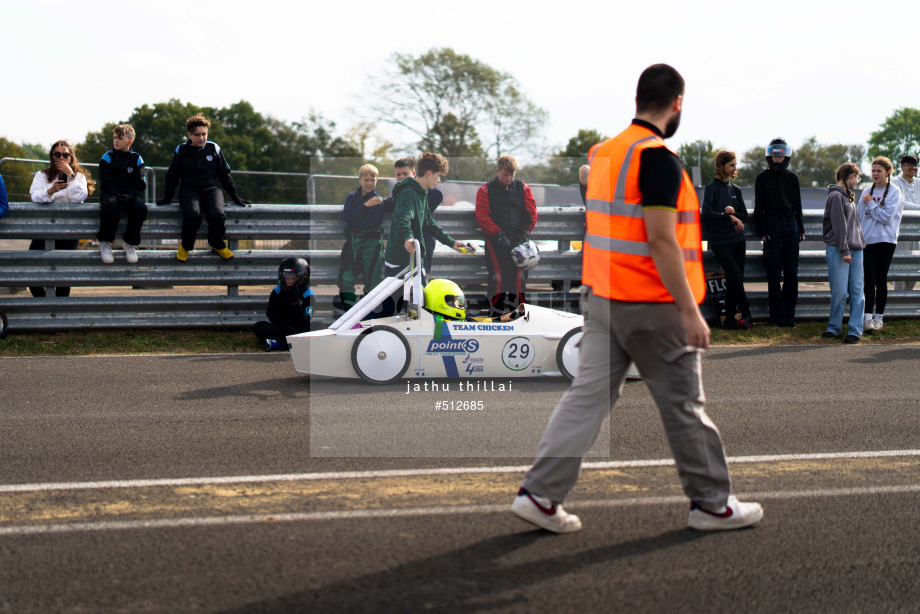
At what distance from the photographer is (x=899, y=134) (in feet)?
301

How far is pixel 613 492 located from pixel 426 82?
49.7 metres

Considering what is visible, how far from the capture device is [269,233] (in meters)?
11.3

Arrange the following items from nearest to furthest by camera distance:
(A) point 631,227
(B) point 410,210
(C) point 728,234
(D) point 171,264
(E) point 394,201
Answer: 1. (A) point 631,227
2. (B) point 410,210
3. (E) point 394,201
4. (D) point 171,264
5. (C) point 728,234

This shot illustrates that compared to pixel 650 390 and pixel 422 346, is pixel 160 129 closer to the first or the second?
pixel 422 346

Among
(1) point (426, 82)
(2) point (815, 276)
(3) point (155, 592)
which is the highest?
(1) point (426, 82)

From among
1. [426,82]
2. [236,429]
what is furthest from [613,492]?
[426,82]

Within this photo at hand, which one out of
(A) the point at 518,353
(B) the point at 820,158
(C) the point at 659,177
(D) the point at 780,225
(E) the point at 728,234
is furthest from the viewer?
(B) the point at 820,158

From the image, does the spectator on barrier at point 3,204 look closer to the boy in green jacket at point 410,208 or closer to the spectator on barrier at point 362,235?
the spectator on barrier at point 362,235

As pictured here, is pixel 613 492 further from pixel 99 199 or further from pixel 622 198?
pixel 99 199

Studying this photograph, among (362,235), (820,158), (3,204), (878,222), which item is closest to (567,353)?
(362,235)

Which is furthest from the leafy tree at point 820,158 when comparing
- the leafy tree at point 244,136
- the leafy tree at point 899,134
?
the leafy tree at point 244,136

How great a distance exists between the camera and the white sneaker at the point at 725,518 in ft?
13.0

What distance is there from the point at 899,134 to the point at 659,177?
9972 centimetres

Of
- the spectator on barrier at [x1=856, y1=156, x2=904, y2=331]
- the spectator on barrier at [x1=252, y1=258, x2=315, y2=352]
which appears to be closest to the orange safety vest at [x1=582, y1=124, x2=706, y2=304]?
the spectator on barrier at [x1=252, y1=258, x2=315, y2=352]
